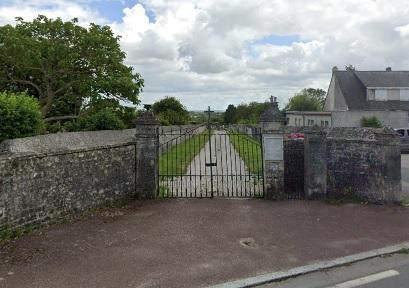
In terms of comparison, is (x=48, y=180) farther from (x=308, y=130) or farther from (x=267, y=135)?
(x=308, y=130)

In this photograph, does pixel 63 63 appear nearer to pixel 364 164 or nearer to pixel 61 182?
pixel 61 182

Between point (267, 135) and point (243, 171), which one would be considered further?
point (243, 171)

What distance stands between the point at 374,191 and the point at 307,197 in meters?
1.69

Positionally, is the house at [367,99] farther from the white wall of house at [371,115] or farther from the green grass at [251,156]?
the green grass at [251,156]

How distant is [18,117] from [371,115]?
35.0 m

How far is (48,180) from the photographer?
312 inches

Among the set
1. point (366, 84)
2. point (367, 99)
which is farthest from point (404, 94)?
point (366, 84)

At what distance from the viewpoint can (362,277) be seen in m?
5.73

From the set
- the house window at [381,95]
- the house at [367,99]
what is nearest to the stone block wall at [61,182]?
the house at [367,99]

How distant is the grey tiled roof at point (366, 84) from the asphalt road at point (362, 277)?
1377 inches

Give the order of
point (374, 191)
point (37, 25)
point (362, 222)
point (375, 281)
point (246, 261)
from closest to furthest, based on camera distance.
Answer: point (375, 281)
point (246, 261)
point (362, 222)
point (374, 191)
point (37, 25)

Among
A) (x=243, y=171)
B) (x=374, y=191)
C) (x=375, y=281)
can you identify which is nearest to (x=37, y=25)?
(x=243, y=171)

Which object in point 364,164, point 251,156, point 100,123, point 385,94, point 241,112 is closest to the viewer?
point 364,164

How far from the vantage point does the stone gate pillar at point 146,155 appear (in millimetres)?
10406
